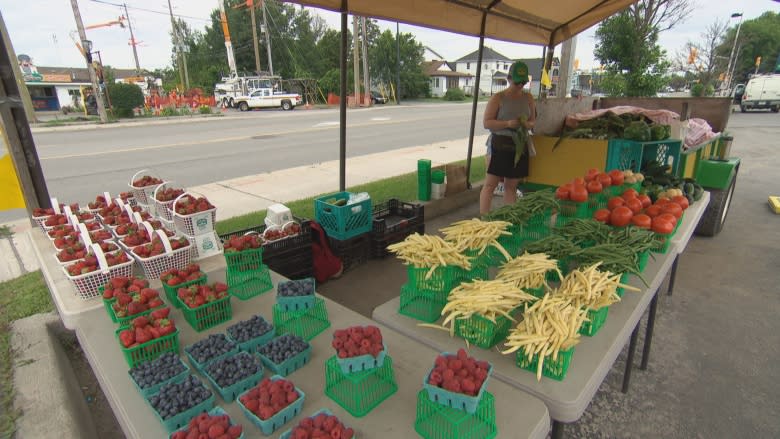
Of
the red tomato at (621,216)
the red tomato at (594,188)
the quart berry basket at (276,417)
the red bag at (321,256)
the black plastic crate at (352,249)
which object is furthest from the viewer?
the black plastic crate at (352,249)

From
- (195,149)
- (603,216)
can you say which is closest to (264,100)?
(195,149)

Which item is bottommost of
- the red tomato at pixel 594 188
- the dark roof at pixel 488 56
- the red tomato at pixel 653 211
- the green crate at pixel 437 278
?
the green crate at pixel 437 278

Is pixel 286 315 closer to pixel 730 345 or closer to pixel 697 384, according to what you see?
pixel 697 384

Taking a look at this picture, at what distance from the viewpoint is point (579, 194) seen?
3273 mm

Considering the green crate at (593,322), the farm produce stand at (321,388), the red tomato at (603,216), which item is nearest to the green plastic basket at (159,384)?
the farm produce stand at (321,388)

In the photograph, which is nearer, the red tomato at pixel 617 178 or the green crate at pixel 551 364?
the green crate at pixel 551 364

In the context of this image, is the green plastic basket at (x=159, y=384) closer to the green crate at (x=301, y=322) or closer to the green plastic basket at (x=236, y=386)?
the green plastic basket at (x=236, y=386)

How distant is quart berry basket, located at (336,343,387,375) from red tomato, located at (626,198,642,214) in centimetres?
240

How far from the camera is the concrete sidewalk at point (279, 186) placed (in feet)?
17.6

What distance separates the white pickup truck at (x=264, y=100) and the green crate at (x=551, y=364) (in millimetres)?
33660

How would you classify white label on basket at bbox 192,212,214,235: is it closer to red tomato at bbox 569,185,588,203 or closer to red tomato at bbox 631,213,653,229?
red tomato at bbox 569,185,588,203

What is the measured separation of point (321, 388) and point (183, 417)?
56 cm

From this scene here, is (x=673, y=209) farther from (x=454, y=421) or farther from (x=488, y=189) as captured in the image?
(x=488, y=189)

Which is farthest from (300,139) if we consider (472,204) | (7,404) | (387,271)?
(7,404)
